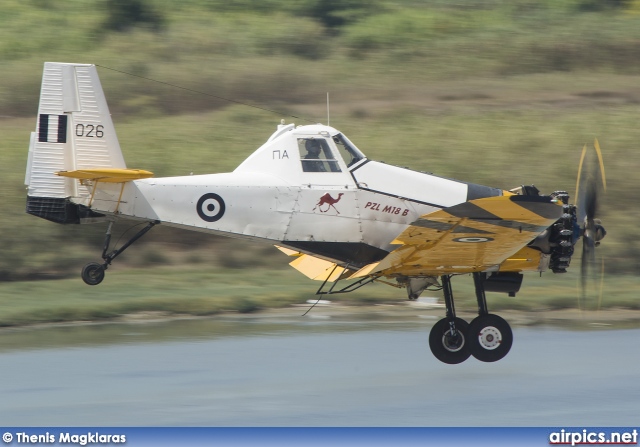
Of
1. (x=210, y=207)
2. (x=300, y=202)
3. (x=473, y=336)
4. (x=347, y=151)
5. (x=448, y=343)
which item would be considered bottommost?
(x=448, y=343)

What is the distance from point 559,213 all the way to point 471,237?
114 cm

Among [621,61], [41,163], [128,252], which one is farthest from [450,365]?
[621,61]

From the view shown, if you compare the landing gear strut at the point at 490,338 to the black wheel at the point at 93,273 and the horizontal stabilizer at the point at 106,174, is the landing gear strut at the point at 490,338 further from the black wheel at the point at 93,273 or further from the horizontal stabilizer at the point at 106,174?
the black wheel at the point at 93,273

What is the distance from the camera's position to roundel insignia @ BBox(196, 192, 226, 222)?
12.6 m

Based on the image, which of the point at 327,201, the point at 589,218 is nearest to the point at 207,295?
the point at 327,201

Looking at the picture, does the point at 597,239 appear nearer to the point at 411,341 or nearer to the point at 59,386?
the point at 411,341

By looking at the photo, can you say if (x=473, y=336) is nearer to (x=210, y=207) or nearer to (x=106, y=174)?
(x=210, y=207)

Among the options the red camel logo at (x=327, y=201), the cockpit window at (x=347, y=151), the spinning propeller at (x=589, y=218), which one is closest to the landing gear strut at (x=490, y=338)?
the spinning propeller at (x=589, y=218)

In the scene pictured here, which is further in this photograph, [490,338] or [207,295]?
[207,295]

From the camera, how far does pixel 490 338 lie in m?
13.0

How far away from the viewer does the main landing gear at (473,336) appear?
13.0m

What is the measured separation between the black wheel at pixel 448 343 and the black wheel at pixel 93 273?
14.7 ft

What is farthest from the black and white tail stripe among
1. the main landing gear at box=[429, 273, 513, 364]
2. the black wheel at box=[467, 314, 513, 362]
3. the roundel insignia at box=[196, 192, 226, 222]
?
the black wheel at box=[467, 314, 513, 362]

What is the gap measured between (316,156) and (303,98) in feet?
61.2
